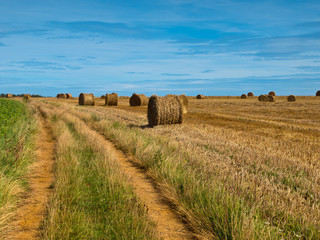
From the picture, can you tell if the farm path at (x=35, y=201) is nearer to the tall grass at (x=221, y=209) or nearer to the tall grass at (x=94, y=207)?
the tall grass at (x=94, y=207)

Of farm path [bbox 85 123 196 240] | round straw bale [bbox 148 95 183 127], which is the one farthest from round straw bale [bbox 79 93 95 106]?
farm path [bbox 85 123 196 240]

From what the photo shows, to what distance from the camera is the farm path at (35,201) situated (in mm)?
4707

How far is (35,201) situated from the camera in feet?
19.7

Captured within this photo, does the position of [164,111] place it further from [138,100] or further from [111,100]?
[111,100]

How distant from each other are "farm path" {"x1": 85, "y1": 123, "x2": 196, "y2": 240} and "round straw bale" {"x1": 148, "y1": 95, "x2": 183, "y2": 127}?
7712 millimetres

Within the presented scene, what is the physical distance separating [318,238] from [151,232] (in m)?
2.40

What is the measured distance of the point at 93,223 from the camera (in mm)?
4707

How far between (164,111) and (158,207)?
10.8 meters

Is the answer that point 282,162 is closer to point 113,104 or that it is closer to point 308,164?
point 308,164

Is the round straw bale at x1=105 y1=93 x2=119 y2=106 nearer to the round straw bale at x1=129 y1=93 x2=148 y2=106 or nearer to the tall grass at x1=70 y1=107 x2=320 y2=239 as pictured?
the round straw bale at x1=129 y1=93 x2=148 y2=106

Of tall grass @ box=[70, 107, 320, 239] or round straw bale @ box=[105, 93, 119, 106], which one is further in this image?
round straw bale @ box=[105, 93, 119, 106]

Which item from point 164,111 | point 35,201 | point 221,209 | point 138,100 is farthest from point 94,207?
point 138,100

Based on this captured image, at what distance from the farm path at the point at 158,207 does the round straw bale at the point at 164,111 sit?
7712mm

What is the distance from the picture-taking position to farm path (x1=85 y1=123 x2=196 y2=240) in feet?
14.9
